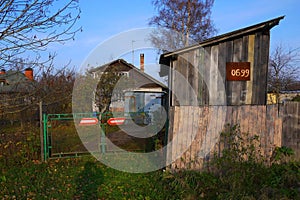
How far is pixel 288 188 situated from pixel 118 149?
16.0 feet

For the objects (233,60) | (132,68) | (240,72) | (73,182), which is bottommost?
(73,182)

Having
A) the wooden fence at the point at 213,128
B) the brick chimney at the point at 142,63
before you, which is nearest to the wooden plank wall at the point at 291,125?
the wooden fence at the point at 213,128

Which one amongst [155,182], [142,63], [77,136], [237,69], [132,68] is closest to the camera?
[155,182]

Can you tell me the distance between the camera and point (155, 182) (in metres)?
4.65

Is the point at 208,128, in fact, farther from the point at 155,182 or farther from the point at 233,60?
the point at 233,60

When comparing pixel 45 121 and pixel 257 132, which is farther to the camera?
pixel 45 121

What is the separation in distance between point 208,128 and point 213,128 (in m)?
0.12

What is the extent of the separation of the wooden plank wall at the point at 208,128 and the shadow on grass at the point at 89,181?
175cm

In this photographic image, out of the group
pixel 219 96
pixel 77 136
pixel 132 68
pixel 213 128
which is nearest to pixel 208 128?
pixel 213 128

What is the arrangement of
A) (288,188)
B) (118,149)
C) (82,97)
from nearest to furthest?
1. (288,188)
2. (118,149)
3. (82,97)

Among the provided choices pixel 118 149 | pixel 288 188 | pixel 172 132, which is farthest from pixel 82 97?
pixel 288 188

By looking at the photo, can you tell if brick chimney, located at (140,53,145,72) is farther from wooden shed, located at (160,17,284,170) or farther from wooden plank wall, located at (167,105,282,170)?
wooden plank wall, located at (167,105,282,170)

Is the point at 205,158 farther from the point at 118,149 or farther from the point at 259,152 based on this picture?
the point at 118,149

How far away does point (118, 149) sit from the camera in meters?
7.25
